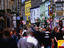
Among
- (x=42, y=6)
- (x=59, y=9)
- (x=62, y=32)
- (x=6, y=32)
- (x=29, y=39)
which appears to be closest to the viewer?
(x=6, y=32)

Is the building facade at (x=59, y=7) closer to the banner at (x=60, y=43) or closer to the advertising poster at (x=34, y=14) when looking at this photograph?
the advertising poster at (x=34, y=14)

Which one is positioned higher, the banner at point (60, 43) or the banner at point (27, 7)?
the banner at point (27, 7)

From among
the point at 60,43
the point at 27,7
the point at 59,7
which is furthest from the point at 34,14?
the point at 60,43

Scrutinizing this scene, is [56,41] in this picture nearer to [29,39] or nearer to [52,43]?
[52,43]

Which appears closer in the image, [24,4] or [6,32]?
[6,32]

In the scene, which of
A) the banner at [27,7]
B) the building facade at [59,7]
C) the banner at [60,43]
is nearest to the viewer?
the banner at [60,43]

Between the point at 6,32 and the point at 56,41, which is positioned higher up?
the point at 6,32

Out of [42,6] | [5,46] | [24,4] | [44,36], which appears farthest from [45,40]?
[24,4]

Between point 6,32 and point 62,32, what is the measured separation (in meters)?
8.73

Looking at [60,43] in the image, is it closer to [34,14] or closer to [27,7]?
[34,14]

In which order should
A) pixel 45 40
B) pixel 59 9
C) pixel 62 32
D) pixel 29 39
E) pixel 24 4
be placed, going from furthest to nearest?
pixel 24 4 < pixel 59 9 < pixel 62 32 < pixel 45 40 < pixel 29 39

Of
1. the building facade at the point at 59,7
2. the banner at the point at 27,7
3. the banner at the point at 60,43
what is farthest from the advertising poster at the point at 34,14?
the banner at the point at 60,43

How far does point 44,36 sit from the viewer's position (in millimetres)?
13562

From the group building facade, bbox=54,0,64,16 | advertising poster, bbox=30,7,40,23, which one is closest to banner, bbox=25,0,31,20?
advertising poster, bbox=30,7,40,23
